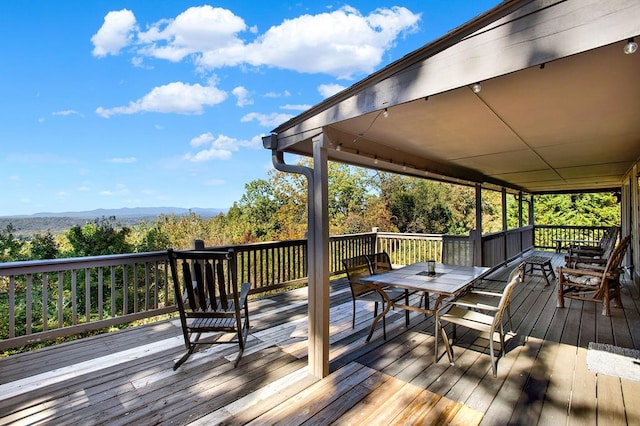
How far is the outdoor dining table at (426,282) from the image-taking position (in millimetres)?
3024

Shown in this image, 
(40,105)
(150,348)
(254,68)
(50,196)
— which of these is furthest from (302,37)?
(50,196)

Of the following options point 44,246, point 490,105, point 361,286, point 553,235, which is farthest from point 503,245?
point 44,246

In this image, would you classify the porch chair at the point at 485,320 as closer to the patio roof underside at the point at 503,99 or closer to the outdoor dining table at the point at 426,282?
the outdoor dining table at the point at 426,282

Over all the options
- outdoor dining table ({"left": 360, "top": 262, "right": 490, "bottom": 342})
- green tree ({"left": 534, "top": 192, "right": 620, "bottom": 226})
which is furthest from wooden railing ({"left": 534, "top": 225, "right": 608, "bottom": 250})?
outdoor dining table ({"left": 360, "top": 262, "right": 490, "bottom": 342})

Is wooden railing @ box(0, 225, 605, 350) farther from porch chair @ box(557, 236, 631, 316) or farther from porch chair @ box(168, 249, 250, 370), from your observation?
porch chair @ box(557, 236, 631, 316)

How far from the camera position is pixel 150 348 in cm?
323

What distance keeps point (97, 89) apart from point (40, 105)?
4314mm

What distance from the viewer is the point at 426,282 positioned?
3.32m

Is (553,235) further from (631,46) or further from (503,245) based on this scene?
(631,46)

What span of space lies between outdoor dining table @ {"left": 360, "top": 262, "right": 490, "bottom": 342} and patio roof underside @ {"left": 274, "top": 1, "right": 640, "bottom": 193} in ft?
5.03

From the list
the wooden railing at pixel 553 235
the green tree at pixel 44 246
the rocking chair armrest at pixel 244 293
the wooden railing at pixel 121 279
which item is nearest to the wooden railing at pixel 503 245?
the wooden railing at pixel 121 279

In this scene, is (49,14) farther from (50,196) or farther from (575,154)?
(50,196)

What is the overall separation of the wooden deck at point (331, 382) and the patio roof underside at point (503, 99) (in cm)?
209

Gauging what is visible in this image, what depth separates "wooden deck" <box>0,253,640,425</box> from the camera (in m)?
2.10
